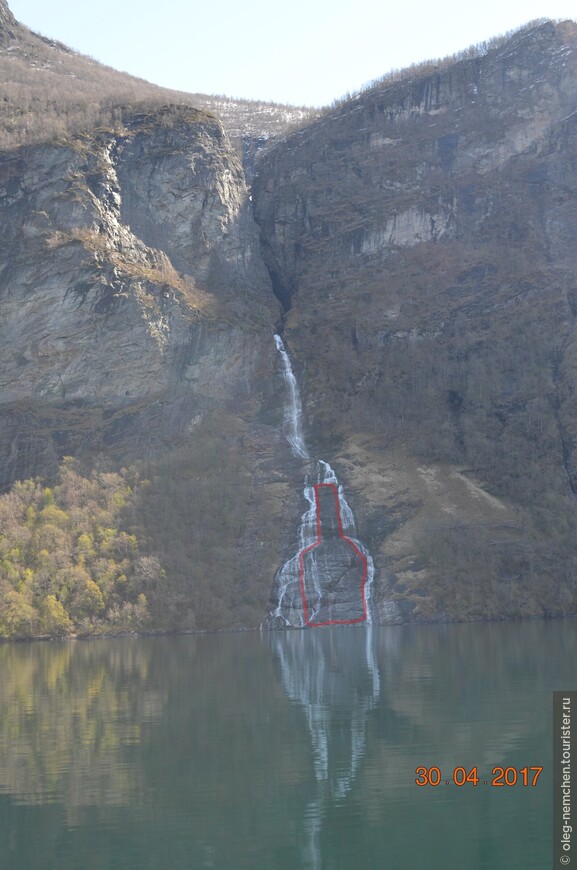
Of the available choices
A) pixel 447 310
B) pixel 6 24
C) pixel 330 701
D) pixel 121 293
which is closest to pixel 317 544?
pixel 121 293

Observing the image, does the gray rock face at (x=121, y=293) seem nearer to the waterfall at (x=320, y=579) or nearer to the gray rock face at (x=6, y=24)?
the waterfall at (x=320, y=579)

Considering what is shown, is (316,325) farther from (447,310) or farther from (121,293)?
(121,293)

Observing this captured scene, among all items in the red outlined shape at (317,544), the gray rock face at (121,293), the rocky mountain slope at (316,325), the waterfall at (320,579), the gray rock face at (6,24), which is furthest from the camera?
the gray rock face at (6,24)

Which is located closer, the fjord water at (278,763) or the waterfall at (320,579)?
the fjord water at (278,763)

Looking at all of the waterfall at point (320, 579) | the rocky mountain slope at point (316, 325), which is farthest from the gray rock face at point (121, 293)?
the waterfall at point (320, 579)

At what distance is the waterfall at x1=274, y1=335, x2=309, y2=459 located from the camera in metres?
95.8

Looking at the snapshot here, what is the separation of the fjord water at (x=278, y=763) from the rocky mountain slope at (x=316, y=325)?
3330 centimetres

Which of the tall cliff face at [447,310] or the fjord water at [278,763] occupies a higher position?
the tall cliff face at [447,310]

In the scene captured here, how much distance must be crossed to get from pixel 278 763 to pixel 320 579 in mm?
51967

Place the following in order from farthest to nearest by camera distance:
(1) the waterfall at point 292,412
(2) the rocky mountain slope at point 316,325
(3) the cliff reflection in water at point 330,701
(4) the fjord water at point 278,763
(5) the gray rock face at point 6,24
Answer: (5) the gray rock face at point 6,24 → (1) the waterfall at point 292,412 → (2) the rocky mountain slope at point 316,325 → (3) the cliff reflection in water at point 330,701 → (4) the fjord water at point 278,763

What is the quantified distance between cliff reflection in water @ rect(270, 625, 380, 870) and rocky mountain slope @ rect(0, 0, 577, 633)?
60.6ft

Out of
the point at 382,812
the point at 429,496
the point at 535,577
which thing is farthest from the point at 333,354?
the point at 382,812

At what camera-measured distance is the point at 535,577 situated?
77.6 m

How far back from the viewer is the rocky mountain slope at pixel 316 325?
80.4 m
